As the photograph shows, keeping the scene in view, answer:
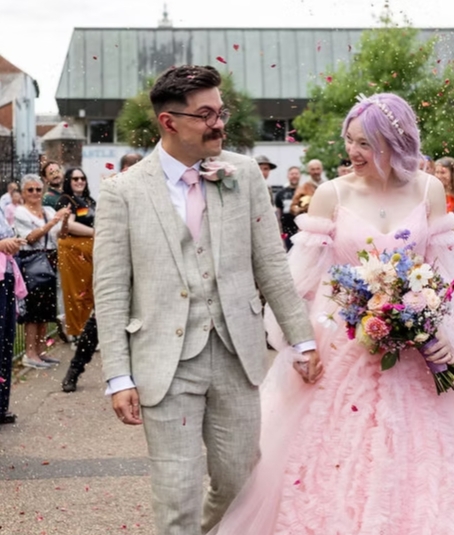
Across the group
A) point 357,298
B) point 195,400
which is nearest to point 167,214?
point 195,400

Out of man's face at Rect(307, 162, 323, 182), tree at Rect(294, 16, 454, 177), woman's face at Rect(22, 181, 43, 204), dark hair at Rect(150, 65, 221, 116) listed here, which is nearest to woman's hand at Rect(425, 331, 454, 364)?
dark hair at Rect(150, 65, 221, 116)

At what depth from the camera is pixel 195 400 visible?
4.18m

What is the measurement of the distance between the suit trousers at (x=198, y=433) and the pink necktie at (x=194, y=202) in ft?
1.29

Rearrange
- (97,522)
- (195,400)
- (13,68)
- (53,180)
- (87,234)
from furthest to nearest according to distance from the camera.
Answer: (13,68) < (53,180) < (87,234) < (97,522) < (195,400)

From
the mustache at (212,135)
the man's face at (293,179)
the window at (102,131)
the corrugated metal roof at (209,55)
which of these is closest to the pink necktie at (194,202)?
the mustache at (212,135)

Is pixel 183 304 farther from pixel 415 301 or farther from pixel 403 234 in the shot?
pixel 403 234

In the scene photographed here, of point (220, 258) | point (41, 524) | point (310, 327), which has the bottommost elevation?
point (41, 524)

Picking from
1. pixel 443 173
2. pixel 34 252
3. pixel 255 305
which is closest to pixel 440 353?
pixel 255 305

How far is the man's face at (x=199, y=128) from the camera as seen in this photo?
13.8 feet

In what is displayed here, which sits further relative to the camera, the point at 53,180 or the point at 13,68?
the point at 13,68

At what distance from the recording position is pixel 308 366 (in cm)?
456

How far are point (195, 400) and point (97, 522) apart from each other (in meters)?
1.83

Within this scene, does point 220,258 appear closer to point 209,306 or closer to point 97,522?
point 209,306

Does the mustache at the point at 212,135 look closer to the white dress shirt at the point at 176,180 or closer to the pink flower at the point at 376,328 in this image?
the white dress shirt at the point at 176,180
